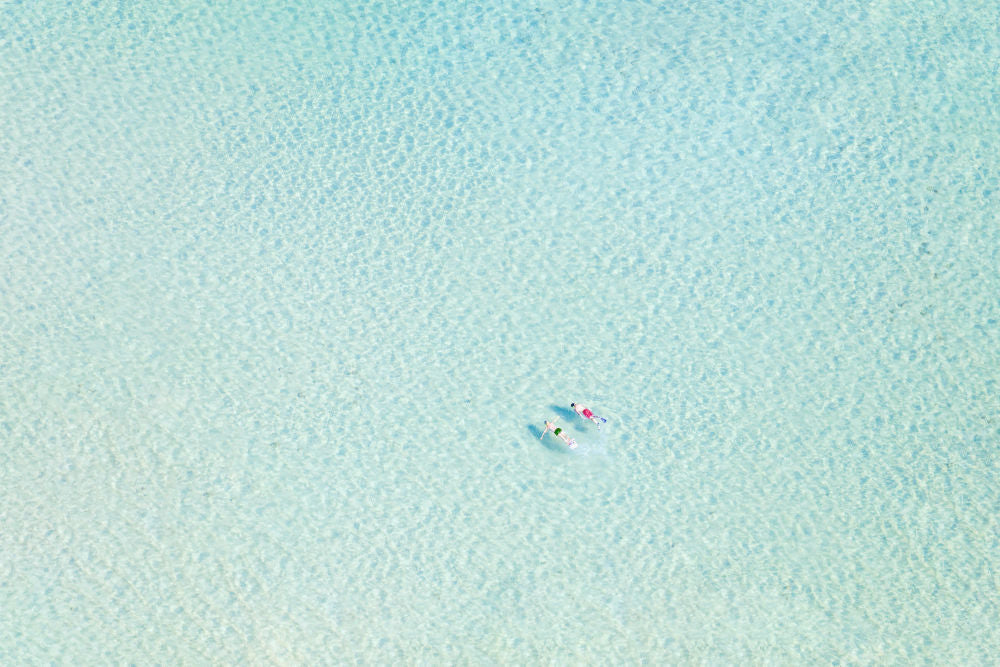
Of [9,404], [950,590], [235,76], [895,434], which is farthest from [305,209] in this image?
[950,590]

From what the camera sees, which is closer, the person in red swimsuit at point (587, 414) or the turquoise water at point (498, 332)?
the turquoise water at point (498, 332)

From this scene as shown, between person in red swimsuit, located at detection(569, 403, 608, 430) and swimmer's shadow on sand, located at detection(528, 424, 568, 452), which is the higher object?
person in red swimsuit, located at detection(569, 403, 608, 430)

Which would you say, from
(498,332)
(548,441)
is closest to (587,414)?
(548,441)

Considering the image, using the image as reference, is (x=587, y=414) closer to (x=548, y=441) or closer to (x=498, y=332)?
(x=548, y=441)

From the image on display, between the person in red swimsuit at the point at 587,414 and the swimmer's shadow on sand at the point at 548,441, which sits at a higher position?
the person in red swimsuit at the point at 587,414

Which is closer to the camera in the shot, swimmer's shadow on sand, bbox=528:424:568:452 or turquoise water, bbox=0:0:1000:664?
turquoise water, bbox=0:0:1000:664

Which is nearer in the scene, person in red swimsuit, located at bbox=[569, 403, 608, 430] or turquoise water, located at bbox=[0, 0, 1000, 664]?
turquoise water, located at bbox=[0, 0, 1000, 664]
